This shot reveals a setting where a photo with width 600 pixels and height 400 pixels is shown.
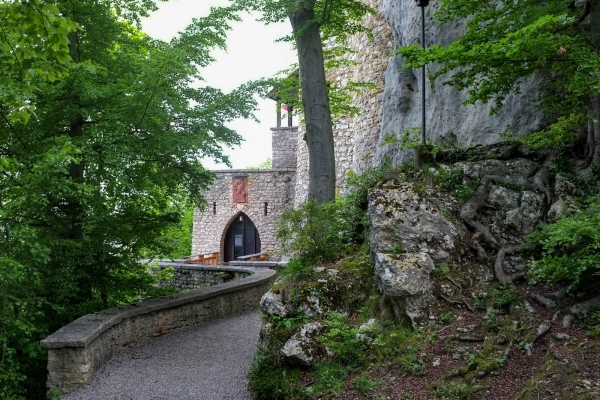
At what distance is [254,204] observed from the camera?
24.0 meters

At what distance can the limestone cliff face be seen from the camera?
682 cm

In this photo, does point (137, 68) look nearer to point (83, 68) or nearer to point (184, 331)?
point (83, 68)

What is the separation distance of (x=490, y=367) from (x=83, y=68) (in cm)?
578

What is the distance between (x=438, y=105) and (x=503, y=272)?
4.96 m

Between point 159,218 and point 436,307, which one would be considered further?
point 159,218

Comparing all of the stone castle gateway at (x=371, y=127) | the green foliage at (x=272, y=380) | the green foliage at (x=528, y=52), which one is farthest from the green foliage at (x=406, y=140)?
the green foliage at (x=272, y=380)

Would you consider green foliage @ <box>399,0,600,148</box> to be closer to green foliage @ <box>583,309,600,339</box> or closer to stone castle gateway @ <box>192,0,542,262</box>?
stone castle gateway @ <box>192,0,542,262</box>

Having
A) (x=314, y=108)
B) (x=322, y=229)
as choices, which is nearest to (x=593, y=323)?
(x=322, y=229)

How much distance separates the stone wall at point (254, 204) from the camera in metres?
23.6

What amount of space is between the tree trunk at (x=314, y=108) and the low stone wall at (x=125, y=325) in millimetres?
2640

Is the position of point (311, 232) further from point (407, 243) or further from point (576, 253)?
point (576, 253)

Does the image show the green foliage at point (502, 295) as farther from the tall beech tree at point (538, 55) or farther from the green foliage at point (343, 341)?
the tall beech tree at point (538, 55)

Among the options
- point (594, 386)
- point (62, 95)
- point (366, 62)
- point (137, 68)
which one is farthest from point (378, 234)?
point (366, 62)

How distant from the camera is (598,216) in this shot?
3.78m
